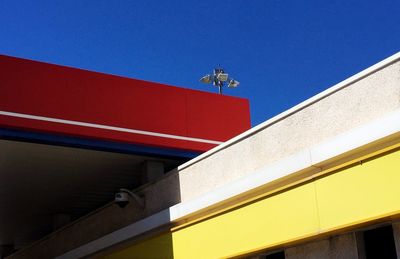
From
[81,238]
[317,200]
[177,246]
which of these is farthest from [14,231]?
[317,200]

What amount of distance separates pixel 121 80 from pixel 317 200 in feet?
20.6

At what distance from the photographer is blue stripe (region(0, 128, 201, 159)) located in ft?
38.5

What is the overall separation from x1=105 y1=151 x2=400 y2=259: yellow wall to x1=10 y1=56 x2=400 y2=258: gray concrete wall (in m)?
0.39

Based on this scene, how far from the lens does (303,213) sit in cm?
827

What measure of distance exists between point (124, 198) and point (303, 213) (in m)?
5.05

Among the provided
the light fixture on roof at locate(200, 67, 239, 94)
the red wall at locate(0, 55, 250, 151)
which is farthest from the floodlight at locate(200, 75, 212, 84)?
the red wall at locate(0, 55, 250, 151)

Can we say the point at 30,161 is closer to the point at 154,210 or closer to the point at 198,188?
the point at 154,210

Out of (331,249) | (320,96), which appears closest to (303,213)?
(331,249)

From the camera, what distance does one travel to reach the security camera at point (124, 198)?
1238 cm

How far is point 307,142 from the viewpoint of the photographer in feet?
28.2

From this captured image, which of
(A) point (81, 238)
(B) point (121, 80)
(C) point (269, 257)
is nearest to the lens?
(C) point (269, 257)

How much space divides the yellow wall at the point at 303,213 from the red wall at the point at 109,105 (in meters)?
3.11

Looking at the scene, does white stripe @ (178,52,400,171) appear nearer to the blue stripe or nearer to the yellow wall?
the yellow wall

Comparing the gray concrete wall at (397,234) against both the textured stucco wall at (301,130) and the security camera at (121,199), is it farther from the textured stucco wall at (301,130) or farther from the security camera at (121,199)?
the security camera at (121,199)
